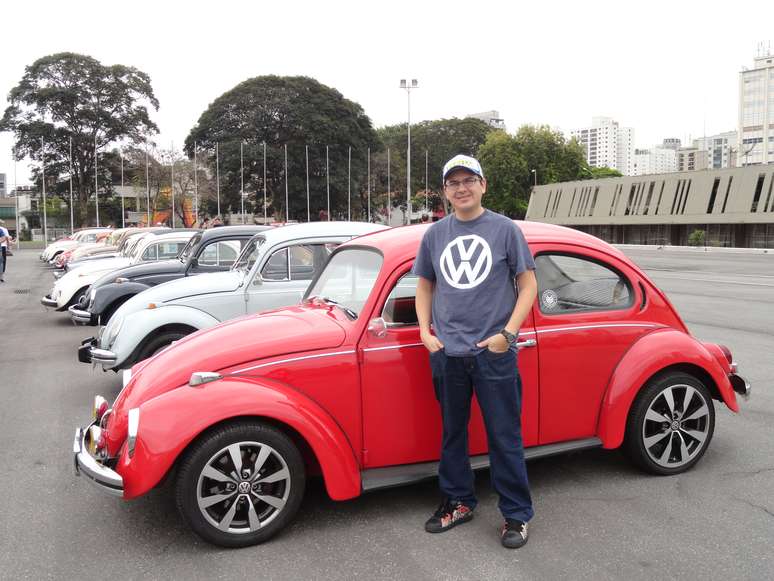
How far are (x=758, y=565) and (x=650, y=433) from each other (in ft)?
3.83

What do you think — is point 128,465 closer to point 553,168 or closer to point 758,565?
point 758,565

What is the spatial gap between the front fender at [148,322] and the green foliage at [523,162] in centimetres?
6662

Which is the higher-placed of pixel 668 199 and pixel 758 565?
pixel 668 199

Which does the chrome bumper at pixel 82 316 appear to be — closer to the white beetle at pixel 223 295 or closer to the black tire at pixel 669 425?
the white beetle at pixel 223 295

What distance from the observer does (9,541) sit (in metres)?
3.68

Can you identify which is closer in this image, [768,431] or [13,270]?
[768,431]

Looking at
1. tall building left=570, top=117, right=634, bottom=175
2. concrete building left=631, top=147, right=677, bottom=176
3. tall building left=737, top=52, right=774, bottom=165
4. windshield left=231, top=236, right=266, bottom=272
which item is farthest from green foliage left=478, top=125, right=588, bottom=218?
concrete building left=631, top=147, right=677, bottom=176

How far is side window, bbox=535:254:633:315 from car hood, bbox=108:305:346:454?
1.35 meters

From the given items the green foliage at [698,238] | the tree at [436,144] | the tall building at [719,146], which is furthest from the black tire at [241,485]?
the tall building at [719,146]

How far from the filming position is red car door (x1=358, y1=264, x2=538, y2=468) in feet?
12.1

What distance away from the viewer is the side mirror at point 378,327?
3715 millimetres

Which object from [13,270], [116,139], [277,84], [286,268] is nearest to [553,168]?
[277,84]

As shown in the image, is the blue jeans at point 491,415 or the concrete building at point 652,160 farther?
the concrete building at point 652,160

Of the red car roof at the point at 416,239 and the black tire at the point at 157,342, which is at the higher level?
the red car roof at the point at 416,239
